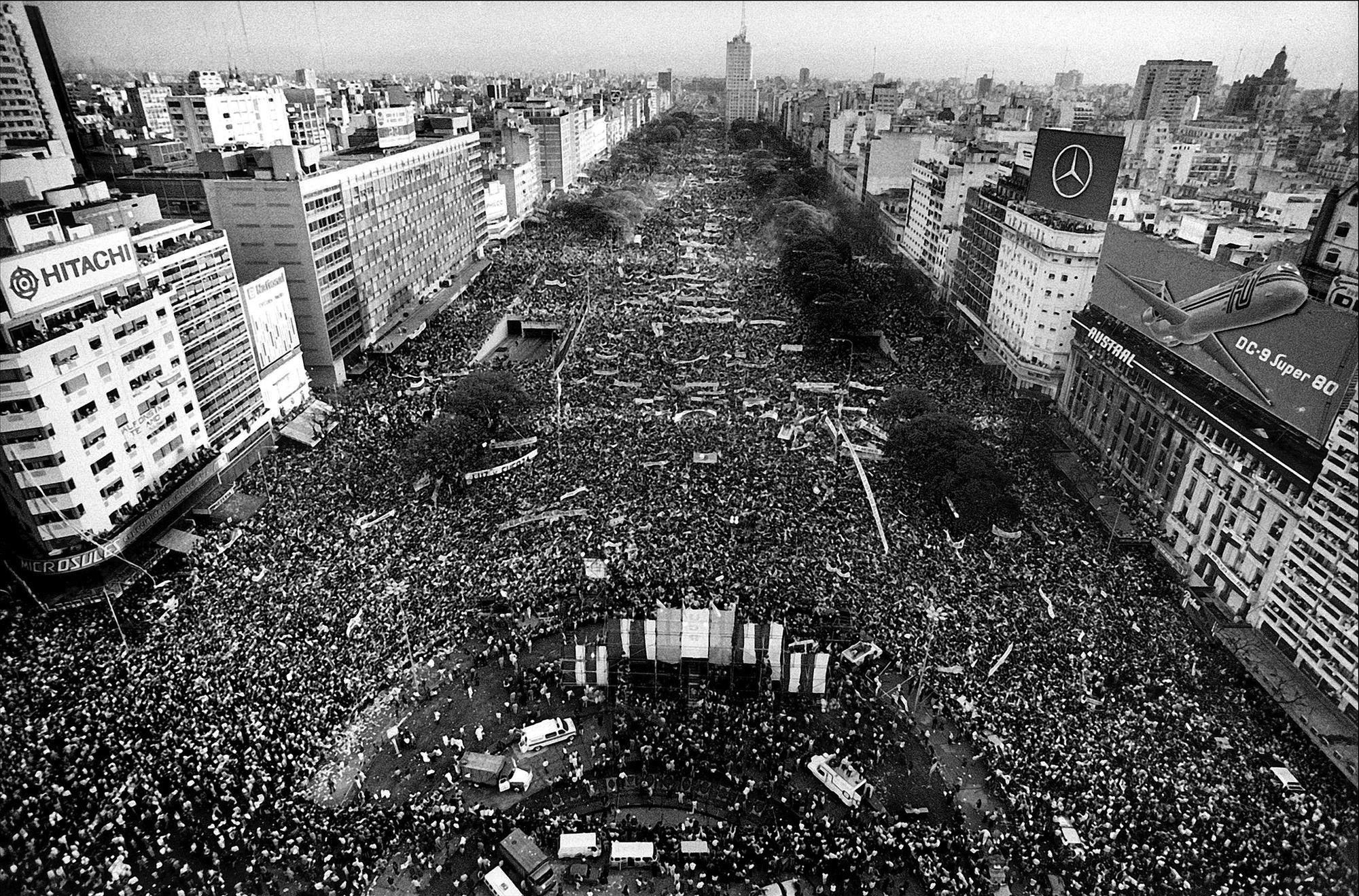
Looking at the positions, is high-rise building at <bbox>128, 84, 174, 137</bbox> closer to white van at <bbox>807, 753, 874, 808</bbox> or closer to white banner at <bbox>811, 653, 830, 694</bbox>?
white banner at <bbox>811, 653, 830, 694</bbox>

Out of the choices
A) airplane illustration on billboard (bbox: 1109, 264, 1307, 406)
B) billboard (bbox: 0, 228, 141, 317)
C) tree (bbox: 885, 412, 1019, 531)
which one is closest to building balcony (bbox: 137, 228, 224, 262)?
billboard (bbox: 0, 228, 141, 317)

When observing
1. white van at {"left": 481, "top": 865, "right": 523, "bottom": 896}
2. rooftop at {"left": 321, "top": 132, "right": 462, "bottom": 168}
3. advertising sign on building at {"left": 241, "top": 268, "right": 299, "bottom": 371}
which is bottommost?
white van at {"left": 481, "top": 865, "right": 523, "bottom": 896}

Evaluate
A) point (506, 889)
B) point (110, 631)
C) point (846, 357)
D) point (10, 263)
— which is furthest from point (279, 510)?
point (846, 357)

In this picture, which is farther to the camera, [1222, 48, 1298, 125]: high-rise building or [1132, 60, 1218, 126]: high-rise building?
[1132, 60, 1218, 126]: high-rise building

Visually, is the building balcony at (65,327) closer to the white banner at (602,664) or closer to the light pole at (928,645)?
the white banner at (602,664)

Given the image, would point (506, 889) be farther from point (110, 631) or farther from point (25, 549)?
point (25, 549)

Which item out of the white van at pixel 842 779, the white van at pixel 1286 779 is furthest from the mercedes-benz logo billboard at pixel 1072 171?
the white van at pixel 842 779

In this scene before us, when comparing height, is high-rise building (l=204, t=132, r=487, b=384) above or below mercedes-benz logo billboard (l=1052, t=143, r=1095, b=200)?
below

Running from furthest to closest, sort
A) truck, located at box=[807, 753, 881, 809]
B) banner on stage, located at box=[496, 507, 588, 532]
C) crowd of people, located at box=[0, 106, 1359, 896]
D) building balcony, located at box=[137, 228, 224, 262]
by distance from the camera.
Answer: banner on stage, located at box=[496, 507, 588, 532], building balcony, located at box=[137, 228, 224, 262], truck, located at box=[807, 753, 881, 809], crowd of people, located at box=[0, 106, 1359, 896]
